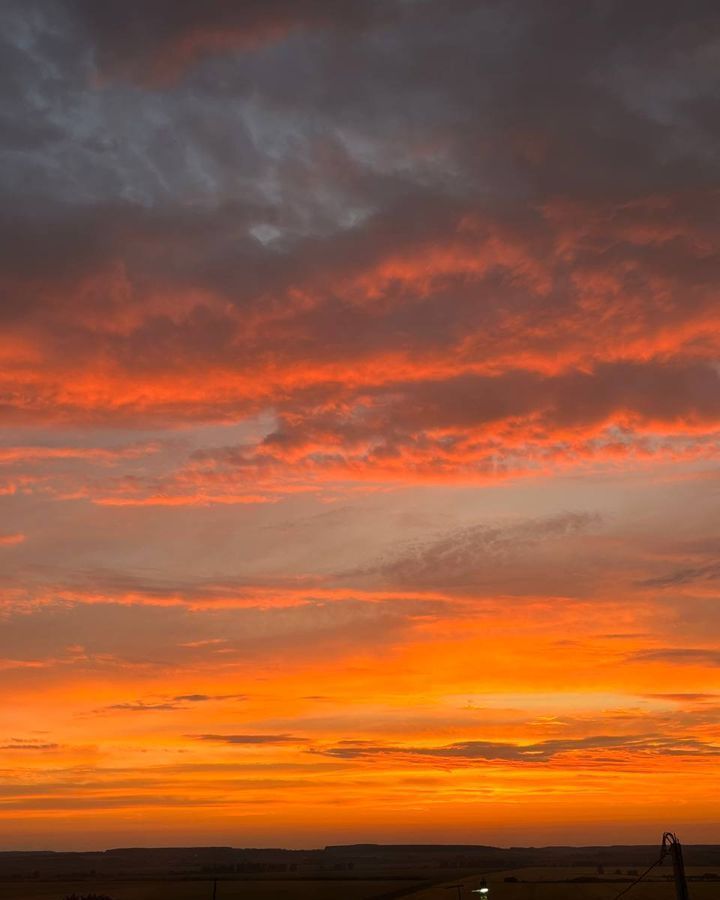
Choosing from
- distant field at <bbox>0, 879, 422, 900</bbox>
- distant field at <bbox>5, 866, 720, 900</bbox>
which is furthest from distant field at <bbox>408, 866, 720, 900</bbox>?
distant field at <bbox>0, 879, 422, 900</bbox>

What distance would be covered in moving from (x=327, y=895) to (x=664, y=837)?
110193 millimetres

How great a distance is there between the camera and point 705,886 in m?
130

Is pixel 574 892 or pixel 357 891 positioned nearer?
pixel 574 892

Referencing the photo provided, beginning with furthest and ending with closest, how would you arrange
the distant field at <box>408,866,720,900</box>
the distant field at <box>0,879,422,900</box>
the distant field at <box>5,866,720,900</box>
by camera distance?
the distant field at <box>0,879,422,900</box> < the distant field at <box>5,866,720,900</box> < the distant field at <box>408,866,720,900</box>

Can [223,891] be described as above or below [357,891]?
above

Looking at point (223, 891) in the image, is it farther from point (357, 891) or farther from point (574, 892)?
point (574, 892)

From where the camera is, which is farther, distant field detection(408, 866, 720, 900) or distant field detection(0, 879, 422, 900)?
distant field detection(0, 879, 422, 900)

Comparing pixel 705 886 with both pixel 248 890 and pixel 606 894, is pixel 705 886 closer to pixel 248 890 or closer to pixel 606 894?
pixel 606 894

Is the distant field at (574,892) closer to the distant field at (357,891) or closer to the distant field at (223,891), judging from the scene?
the distant field at (357,891)

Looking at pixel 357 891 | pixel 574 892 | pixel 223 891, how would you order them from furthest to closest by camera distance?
1. pixel 223 891
2. pixel 357 891
3. pixel 574 892

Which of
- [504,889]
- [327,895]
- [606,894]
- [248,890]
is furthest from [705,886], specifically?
[248,890]

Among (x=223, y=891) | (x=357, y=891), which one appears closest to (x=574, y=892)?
(x=357, y=891)

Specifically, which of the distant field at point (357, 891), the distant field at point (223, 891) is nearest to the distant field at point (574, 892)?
the distant field at point (357, 891)

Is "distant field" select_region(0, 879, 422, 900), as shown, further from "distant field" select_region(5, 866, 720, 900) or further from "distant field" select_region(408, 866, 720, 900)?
"distant field" select_region(408, 866, 720, 900)
